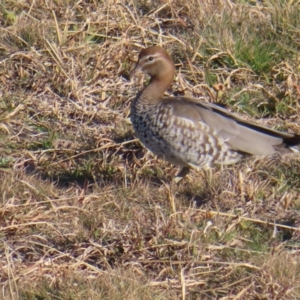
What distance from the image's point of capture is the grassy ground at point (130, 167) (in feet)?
19.8

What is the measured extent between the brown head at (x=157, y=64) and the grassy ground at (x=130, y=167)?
534mm

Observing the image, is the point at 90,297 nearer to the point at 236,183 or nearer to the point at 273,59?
the point at 236,183

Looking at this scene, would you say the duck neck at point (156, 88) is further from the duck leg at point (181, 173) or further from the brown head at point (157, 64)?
the duck leg at point (181, 173)

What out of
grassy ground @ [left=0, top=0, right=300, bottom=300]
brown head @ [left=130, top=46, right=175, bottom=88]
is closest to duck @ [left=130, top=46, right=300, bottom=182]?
grassy ground @ [left=0, top=0, right=300, bottom=300]

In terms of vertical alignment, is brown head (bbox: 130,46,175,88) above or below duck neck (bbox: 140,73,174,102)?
above

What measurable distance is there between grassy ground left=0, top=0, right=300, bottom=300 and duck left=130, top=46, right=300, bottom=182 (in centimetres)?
15

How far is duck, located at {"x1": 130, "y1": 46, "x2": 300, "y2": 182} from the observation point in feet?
24.0

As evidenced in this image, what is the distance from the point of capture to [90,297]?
5664mm

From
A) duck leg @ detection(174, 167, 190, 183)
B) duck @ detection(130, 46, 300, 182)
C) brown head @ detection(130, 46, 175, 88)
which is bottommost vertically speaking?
duck leg @ detection(174, 167, 190, 183)

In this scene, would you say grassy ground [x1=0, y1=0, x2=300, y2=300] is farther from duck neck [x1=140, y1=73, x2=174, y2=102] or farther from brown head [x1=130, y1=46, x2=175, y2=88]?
brown head [x1=130, y1=46, x2=175, y2=88]

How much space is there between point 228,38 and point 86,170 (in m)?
1.99

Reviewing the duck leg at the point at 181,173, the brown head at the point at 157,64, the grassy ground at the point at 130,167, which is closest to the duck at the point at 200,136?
the duck leg at the point at 181,173

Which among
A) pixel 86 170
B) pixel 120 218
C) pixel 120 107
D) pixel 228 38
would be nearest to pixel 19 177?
pixel 86 170

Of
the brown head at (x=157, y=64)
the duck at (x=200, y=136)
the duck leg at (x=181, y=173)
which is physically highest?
the brown head at (x=157, y=64)
